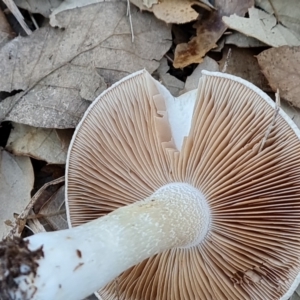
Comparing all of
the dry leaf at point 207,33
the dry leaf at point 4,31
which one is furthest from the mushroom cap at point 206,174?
the dry leaf at point 4,31

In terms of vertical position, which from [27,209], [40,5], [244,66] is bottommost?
[27,209]

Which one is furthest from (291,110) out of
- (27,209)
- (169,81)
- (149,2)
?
(27,209)

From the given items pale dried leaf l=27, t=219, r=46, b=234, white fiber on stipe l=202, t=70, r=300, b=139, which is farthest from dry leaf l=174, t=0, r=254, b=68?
pale dried leaf l=27, t=219, r=46, b=234

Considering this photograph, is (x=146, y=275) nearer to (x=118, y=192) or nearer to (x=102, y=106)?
(x=118, y=192)

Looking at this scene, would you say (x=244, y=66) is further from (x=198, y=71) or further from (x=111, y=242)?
(x=111, y=242)

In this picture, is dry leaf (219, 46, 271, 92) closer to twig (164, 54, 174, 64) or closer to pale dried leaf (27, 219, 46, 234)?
twig (164, 54, 174, 64)

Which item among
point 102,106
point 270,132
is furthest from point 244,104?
point 102,106

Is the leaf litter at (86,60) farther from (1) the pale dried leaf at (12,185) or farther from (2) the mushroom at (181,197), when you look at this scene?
(2) the mushroom at (181,197)
